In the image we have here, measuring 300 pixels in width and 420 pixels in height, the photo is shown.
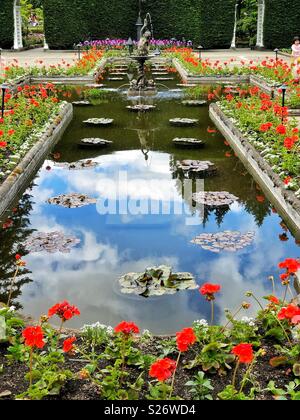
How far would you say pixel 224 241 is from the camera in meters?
6.15

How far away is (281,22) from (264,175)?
24.4 m

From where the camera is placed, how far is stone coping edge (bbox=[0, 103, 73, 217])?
7191 millimetres

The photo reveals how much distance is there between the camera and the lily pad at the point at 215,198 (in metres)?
7.23

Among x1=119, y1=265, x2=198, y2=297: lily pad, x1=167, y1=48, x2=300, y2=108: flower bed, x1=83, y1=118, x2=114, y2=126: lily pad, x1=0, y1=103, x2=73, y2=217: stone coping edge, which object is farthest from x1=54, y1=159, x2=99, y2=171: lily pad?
x1=167, y1=48, x2=300, y2=108: flower bed

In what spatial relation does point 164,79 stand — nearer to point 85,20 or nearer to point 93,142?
point 93,142

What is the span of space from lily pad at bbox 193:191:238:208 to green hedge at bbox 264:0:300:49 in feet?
81.7

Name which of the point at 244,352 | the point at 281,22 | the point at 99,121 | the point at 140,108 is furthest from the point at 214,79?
the point at 244,352

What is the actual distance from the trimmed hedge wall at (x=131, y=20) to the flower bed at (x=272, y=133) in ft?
64.9

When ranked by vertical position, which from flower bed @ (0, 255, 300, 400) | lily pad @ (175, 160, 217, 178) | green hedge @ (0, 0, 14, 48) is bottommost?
lily pad @ (175, 160, 217, 178)

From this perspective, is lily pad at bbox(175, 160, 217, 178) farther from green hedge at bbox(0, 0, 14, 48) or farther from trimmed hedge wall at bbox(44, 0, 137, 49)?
green hedge at bbox(0, 0, 14, 48)

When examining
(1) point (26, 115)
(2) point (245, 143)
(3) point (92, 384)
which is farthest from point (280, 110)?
(3) point (92, 384)
